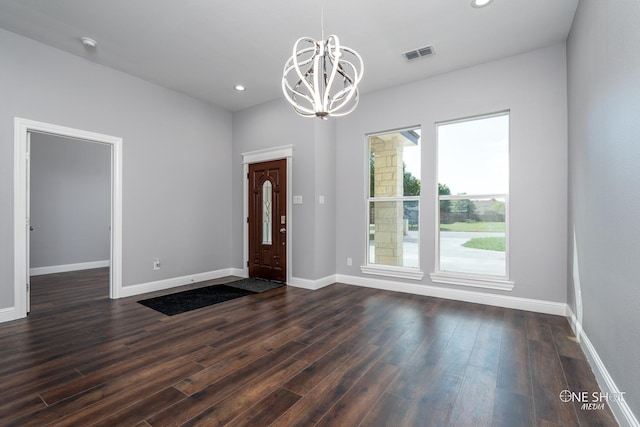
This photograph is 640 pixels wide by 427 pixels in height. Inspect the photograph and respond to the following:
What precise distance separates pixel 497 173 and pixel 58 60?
18.8ft

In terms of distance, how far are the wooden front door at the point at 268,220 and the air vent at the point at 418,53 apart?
244cm

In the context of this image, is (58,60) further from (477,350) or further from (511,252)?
(511,252)

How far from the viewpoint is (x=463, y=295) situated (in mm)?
4047

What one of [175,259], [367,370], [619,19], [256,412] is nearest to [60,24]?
[175,259]

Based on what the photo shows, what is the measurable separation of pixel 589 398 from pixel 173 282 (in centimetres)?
508

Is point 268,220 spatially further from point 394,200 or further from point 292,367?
point 292,367

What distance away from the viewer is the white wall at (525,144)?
137 inches

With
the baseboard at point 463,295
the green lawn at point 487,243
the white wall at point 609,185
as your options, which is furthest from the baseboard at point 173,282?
the white wall at point 609,185

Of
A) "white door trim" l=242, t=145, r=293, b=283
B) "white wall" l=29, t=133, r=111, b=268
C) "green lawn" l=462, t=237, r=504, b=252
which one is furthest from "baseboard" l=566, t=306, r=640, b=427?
"white wall" l=29, t=133, r=111, b=268

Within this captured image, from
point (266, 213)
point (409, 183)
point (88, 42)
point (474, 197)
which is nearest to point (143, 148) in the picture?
point (88, 42)

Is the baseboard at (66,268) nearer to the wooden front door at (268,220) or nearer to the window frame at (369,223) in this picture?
the wooden front door at (268,220)

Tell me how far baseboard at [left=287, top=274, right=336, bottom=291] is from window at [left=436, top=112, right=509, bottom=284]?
1733 mm

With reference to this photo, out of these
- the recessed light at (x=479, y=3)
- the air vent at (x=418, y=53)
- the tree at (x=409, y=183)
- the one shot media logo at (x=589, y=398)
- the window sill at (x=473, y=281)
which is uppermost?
the air vent at (x=418, y=53)

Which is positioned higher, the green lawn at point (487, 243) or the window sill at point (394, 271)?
the green lawn at point (487, 243)
